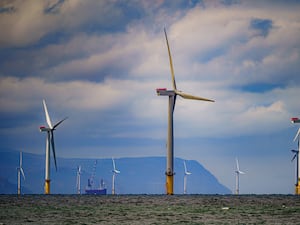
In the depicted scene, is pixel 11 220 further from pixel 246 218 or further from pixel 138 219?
pixel 246 218

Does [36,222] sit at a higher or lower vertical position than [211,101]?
lower

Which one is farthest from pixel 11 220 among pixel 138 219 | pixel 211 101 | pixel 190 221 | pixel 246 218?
pixel 211 101

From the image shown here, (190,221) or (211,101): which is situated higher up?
(211,101)

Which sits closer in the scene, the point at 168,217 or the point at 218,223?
the point at 218,223

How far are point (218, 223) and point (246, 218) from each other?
12879mm

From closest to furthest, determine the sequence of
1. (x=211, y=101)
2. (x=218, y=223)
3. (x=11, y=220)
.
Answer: (x=218, y=223) < (x=11, y=220) < (x=211, y=101)

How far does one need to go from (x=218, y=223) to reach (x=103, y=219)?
61.6ft

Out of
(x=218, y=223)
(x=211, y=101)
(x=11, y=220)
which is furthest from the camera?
(x=211, y=101)

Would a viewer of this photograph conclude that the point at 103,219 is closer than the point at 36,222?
No

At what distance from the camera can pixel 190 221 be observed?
4405 inches

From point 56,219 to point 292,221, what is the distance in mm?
33057

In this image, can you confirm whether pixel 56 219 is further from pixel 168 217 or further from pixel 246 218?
pixel 246 218

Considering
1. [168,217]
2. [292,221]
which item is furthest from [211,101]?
[292,221]

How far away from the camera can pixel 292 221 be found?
108938mm
